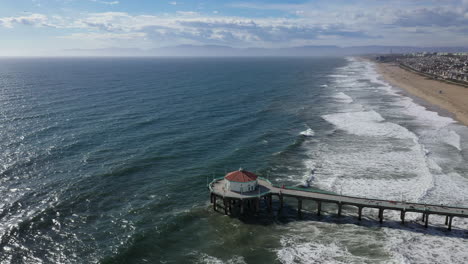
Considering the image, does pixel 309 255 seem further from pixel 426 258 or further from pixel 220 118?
pixel 220 118

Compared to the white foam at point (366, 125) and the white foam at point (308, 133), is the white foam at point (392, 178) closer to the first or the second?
the white foam at point (366, 125)

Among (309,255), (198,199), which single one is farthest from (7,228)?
(309,255)

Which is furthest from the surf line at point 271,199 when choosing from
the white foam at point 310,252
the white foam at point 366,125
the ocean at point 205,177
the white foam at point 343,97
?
the white foam at point 343,97

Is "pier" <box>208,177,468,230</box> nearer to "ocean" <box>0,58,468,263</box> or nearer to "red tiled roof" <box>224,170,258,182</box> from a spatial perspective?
"ocean" <box>0,58,468,263</box>

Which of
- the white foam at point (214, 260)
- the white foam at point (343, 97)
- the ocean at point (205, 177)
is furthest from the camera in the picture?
the white foam at point (343, 97)

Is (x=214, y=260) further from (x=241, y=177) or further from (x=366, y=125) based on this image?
(x=366, y=125)

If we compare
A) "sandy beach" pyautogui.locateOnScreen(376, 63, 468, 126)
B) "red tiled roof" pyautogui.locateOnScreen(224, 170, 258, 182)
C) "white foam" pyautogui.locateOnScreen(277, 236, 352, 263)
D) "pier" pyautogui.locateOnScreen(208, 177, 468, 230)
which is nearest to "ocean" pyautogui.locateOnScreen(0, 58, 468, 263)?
"white foam" pyautogui.locateOnScreen(277, 236, 352, 263)

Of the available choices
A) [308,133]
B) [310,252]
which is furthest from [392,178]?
[308,133]
